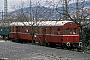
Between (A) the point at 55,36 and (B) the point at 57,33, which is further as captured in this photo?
(A) the point at 55,36

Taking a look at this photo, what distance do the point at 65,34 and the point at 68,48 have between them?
1.79 m

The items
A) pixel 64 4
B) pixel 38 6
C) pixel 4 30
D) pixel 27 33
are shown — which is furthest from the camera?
pixel 4 30

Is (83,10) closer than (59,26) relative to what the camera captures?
Yes

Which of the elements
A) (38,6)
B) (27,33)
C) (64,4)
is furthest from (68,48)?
(38,6)

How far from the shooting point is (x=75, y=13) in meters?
29.3

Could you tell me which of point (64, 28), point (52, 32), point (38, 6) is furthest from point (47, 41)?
point (38, 6)

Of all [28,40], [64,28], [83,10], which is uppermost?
[83,10]

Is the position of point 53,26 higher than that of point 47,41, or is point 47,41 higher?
point 53,26

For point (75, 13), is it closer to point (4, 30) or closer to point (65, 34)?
point (65, 34)

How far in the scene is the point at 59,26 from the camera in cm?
3138

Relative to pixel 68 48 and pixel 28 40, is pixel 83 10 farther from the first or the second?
pixel 28 40

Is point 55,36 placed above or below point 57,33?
below

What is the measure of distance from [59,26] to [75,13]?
10.1ft

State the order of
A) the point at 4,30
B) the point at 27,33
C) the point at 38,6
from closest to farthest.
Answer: the point at 27,33, the point at 38,6, the point at 4,30
